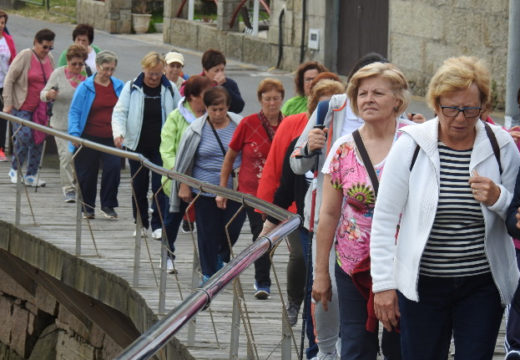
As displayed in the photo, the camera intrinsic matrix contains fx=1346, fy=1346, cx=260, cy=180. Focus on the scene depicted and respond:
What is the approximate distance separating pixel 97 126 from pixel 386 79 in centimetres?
596

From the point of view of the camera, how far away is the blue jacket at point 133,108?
10062 millimetres

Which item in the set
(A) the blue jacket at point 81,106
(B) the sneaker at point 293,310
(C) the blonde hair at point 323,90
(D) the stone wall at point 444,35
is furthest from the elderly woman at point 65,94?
(D) the stone wall at point 444,35

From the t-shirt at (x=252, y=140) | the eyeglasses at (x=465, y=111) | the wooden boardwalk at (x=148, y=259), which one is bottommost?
the wooden boardwalk at (x=148, y=259)

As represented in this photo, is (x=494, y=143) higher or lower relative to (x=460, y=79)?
lower

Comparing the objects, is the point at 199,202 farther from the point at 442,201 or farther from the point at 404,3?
the point at 404,3

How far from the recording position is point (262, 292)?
816 cm

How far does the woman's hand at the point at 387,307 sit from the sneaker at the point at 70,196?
23.1ft

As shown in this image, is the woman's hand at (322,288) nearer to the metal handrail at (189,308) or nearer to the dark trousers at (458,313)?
the metal handrail at (189,308)

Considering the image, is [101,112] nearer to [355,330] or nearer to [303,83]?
[303,83]

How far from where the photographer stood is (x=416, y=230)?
4.78 m

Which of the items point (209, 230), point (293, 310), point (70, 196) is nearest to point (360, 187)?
point (293, 310)

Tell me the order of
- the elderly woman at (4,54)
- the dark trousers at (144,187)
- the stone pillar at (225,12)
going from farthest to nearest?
1. the stone pillar at (225,12)
2. the elderly woman at (4,54)
3. the dark trousers at (144,187)

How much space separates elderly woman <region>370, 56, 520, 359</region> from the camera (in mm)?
4746

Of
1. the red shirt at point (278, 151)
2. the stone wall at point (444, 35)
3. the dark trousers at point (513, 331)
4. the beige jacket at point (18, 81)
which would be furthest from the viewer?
the stone wall at point (444, 35)
